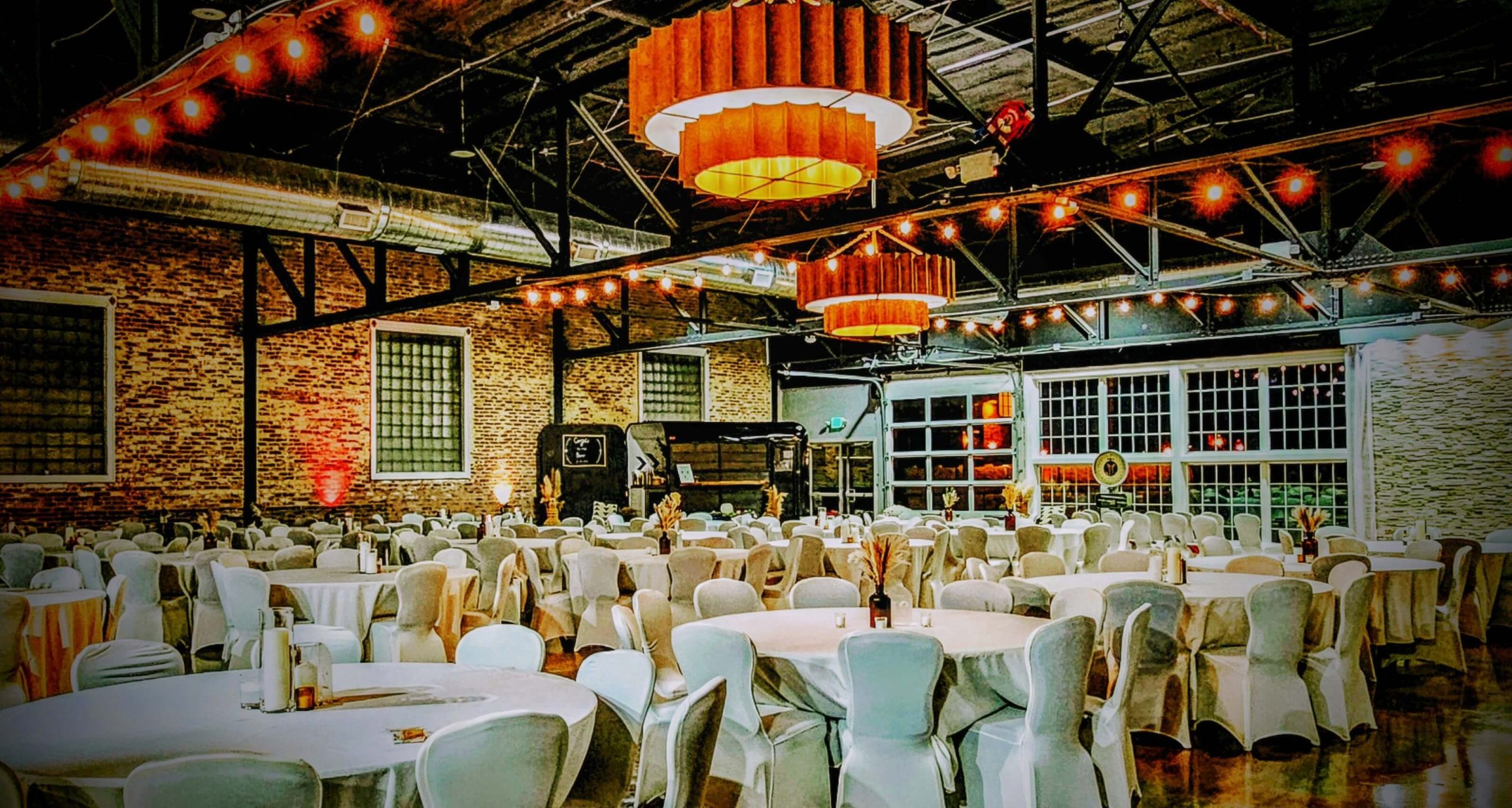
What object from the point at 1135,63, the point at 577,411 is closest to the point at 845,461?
the point at 577,411

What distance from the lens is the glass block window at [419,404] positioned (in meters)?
15.7

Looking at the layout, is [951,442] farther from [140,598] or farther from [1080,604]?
[140,598]

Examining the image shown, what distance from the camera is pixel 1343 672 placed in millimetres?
6527

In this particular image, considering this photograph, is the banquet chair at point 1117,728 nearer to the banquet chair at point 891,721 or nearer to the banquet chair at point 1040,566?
the banquet chair at point 891,721

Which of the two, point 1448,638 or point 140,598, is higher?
point 140,598

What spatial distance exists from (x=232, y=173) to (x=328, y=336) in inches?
226

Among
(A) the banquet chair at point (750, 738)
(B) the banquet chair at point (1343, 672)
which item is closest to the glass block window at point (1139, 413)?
(B) the banquet chair at point (1343, 672)

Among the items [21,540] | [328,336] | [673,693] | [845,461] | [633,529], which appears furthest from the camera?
[845,461]

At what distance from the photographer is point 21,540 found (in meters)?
10.4

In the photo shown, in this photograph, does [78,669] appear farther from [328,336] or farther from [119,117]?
[328,336]

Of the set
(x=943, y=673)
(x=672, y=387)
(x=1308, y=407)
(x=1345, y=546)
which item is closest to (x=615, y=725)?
(x=943, y=673)

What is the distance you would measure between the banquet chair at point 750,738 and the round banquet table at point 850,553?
18.3 ft

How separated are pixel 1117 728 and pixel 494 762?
10.4ft

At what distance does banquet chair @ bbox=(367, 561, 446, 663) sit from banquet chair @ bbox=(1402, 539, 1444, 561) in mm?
7803
